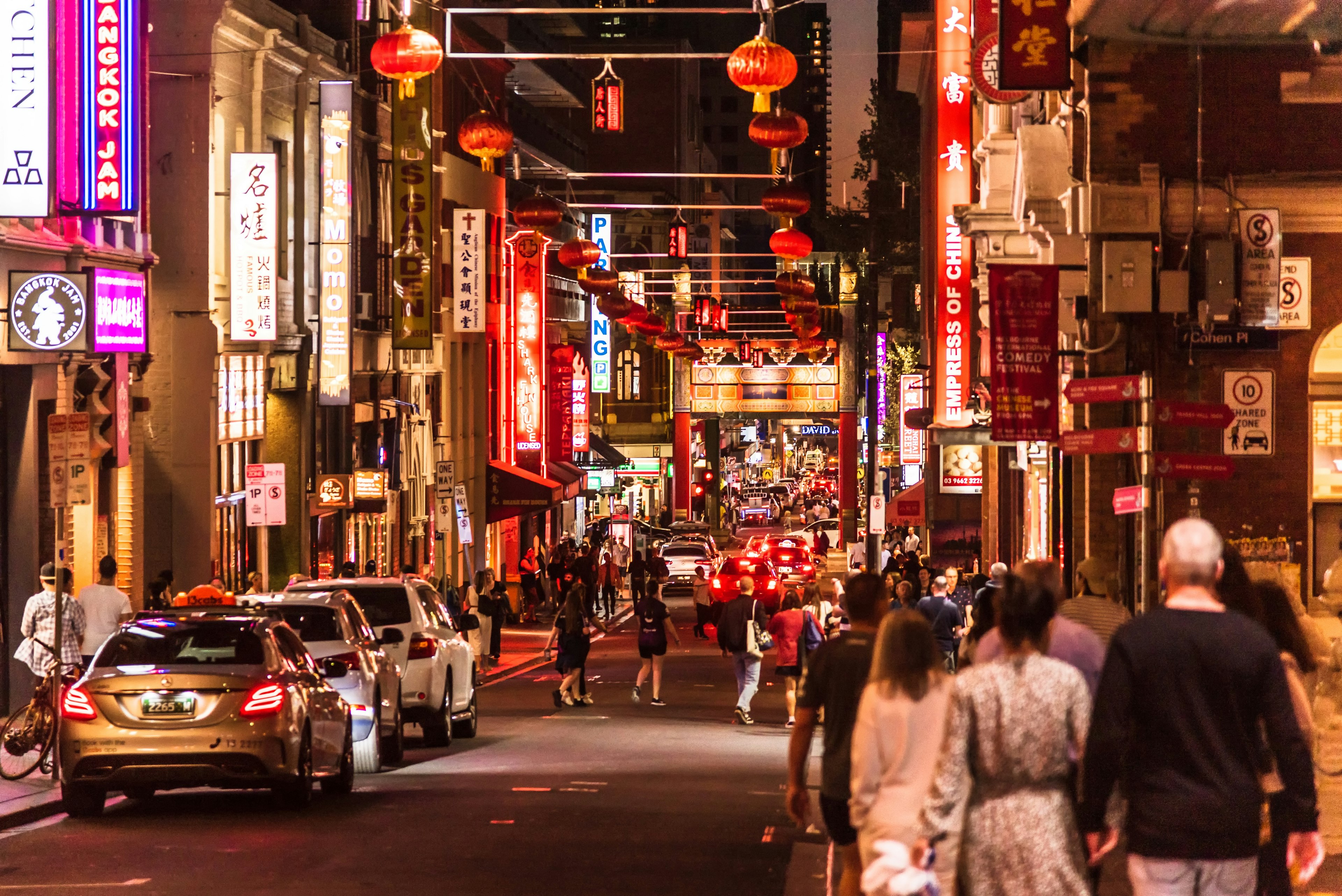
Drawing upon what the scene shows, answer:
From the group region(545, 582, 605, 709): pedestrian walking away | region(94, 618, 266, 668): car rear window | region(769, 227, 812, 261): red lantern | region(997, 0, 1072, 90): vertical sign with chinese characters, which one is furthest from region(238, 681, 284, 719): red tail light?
region(769, 227, 812, 261): red lantern

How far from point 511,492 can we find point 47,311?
103 ft

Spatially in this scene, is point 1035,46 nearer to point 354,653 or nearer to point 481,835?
point 354,653

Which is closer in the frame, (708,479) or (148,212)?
(148,212)

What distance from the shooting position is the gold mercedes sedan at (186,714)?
15.0 m

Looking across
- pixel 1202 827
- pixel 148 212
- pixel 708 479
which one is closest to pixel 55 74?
pixel 148 212

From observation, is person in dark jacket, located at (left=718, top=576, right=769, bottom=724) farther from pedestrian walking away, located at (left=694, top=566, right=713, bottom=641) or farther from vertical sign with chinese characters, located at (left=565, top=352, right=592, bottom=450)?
vertical sign with chinese characters, located at (left=565, top=352, right=592, bottom=450)

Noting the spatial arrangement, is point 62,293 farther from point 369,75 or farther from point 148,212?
point 369,75

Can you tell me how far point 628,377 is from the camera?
10481 cm

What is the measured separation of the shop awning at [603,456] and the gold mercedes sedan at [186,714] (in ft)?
202

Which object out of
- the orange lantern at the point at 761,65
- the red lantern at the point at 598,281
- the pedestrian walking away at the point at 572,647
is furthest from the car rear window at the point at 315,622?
the red lantern at the point at 598,281

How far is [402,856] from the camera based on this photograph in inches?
519

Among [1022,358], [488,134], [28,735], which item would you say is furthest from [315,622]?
[488,134]

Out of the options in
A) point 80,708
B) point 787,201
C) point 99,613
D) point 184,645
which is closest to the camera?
point 80,708

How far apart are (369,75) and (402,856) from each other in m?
31.2
